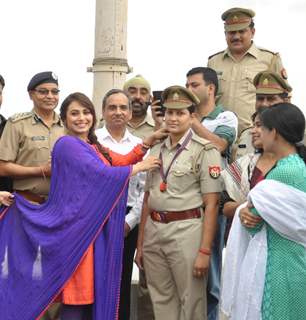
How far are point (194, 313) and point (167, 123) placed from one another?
1.31m

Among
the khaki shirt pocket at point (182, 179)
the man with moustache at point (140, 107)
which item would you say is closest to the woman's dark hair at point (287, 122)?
the khaki shirt pocket at point (182, 179)

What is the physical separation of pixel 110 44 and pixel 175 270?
6539 mm

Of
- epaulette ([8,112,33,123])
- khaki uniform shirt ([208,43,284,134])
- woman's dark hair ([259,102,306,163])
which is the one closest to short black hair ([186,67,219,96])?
khaki uniform shirt ([208,43,284,134])

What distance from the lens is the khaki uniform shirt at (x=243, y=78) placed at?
4.48m

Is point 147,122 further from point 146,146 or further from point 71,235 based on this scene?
point 71,235

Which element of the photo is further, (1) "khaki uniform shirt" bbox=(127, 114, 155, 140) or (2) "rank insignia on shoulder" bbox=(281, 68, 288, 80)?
(1) "khaki uniform shirt" bbox=(127, 114, 155, 140)

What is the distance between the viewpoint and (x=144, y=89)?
15.4 ft

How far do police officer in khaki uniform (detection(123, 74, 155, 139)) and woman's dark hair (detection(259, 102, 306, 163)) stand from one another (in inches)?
70.3

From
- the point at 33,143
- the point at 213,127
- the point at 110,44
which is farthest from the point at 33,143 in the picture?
the point at 110,44

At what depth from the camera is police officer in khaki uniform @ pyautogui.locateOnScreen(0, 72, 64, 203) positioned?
13.0 ft

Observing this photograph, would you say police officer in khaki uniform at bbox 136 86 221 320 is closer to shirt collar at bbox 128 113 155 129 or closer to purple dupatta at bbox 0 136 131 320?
purple dupatta at bbox 0 136 131 320

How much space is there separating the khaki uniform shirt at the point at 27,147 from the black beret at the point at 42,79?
10.3 inches

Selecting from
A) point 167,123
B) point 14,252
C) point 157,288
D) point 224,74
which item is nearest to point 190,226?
point 157,288

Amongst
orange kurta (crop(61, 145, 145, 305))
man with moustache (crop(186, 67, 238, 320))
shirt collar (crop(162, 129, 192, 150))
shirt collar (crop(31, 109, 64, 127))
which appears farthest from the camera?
shirt collar (crop(31, 109, 64, 127))
